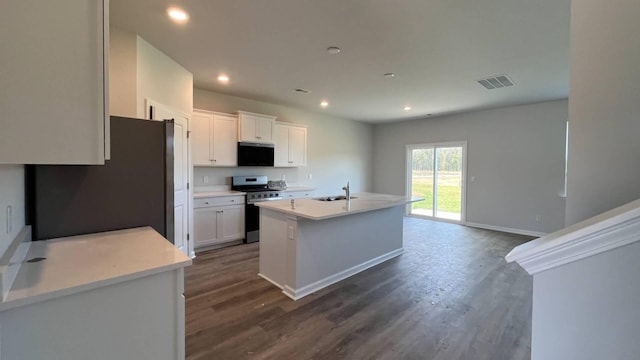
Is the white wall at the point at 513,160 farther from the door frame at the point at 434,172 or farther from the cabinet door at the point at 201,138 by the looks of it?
the cabinet door at the point at 201,138

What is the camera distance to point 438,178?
686cm

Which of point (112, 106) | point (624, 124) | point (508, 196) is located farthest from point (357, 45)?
point (508, 196)

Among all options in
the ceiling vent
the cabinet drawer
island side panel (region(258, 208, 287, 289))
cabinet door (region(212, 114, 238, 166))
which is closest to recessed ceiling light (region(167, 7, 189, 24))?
island side panel (region(258, 208, 287, 289))

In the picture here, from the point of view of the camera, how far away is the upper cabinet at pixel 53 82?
0.90 meters

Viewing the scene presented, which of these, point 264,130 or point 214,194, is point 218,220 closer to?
point 214,194

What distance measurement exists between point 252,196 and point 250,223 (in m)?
0.47

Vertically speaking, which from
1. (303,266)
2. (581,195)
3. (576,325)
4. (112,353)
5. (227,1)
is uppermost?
(227,1)

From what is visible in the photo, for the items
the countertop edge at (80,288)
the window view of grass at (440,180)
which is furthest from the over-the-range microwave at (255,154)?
the countertop edge at (80,288)

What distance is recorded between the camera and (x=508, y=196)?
18.7ft

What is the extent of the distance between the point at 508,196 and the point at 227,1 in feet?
20.0

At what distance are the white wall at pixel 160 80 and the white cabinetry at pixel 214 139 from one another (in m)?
0.56

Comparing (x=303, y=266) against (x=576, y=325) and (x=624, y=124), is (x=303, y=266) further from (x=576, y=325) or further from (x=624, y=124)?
(x=624, y=124)

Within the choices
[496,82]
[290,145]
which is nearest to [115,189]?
[290,145]

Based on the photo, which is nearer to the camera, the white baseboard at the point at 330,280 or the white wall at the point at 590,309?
the white wall at the point at 590,309
